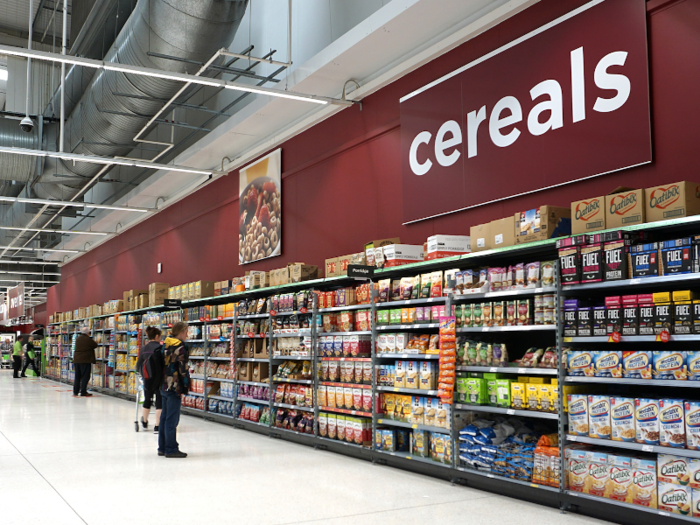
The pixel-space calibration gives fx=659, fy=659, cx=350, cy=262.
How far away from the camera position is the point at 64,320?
22938 millimetres

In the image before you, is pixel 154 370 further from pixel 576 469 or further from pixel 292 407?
pixel 576 469

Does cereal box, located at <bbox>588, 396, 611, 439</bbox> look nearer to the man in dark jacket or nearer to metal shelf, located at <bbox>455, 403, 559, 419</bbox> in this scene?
metal shelf, located at <bbox>455, 403, 559, 419</bbox>

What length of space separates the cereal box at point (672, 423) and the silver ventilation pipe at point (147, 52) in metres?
5.94

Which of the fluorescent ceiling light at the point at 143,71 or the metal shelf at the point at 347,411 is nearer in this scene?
the fluorescent ceiling light at the point at 143,71

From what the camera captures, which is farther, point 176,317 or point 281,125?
point 176,317

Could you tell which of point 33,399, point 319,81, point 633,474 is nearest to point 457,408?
point 633,474

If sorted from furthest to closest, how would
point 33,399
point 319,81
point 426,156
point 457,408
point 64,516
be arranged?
point 33,399, point 319,81, point 426,156, point 457,408, point 64,516

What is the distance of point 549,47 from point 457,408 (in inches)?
134

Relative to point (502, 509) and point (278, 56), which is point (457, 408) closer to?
point (502, 509)

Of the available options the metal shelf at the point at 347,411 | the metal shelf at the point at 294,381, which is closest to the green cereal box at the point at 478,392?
the metal shelf at the point at 347,411

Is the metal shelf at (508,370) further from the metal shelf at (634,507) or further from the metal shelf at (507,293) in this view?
the metal shelf at (634,507)

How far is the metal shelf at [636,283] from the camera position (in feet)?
13.8

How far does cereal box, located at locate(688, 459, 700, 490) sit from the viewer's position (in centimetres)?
405

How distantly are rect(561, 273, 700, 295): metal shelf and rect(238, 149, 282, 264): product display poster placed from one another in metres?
6.33
